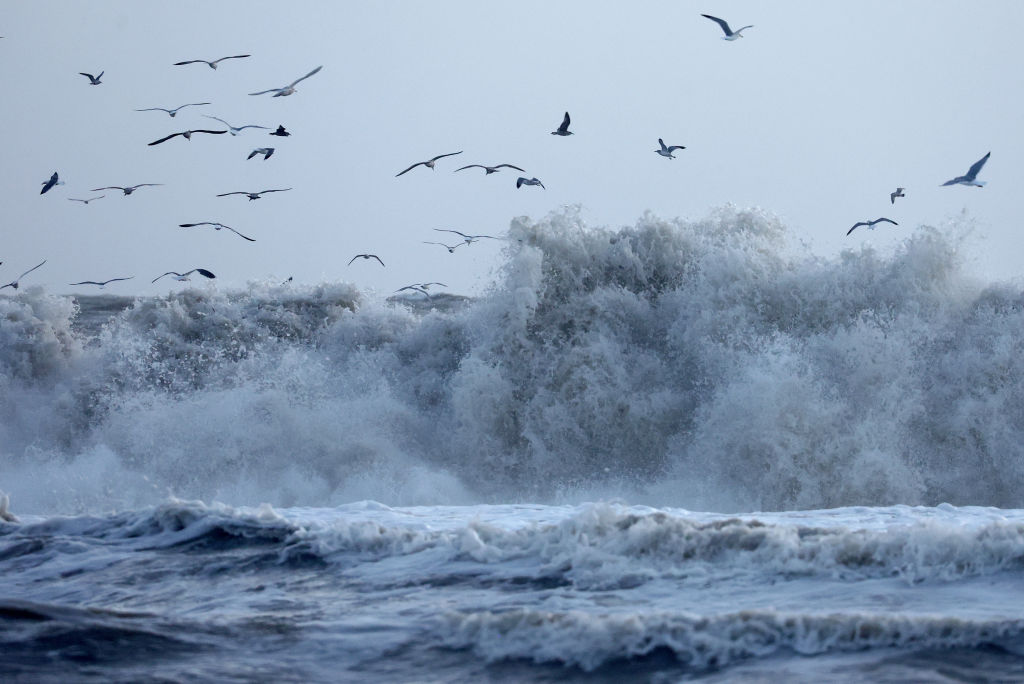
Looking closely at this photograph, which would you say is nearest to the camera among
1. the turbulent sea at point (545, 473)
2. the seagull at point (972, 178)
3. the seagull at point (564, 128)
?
the turbulent sea at point (545, 473)

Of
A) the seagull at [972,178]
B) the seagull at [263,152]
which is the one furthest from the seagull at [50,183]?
the seagull at [972,178]

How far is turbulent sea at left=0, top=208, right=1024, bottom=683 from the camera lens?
4.64 metres

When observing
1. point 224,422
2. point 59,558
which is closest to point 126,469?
point 224,422

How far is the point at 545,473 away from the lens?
39.3ft

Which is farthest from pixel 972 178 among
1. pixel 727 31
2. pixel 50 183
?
pixel 50 183

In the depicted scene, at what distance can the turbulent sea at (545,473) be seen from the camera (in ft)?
15.2

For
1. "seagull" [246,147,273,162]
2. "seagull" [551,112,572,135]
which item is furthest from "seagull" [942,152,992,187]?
"seagull" [246,147,273,162]

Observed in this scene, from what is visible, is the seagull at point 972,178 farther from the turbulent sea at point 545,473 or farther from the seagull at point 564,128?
the seagull at point 564,128

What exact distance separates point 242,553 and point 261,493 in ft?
18.0

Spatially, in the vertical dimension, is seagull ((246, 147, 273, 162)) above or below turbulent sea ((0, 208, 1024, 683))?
above

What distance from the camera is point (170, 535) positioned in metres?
7.06

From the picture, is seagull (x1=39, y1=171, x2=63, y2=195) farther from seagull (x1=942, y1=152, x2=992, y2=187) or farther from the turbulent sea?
seagull (x1=942, y1=152, x2=992, y2=187)

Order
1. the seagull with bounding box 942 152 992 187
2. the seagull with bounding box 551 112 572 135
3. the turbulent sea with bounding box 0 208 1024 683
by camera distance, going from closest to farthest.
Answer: the turbulent sea with bounding box 0 208 1024 683, the seagull with bounding box 942 152 992 187, the seagull with bounding box 551 112 572 135

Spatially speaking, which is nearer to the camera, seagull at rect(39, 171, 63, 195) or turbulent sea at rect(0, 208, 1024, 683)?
turbulent sea at rect(0, 208, 1024, 683)
